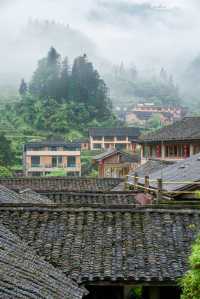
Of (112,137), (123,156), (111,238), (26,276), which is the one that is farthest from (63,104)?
(26,276)

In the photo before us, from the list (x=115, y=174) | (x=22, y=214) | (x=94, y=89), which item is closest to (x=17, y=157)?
(x=115, y=174)

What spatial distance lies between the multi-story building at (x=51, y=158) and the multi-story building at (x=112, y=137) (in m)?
12.4

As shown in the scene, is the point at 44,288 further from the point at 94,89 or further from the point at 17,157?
the point at 94,89

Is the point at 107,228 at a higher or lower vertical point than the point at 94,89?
lower

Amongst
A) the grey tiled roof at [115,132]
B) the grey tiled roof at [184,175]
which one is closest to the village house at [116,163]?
the grey tiled roof at [115,132]

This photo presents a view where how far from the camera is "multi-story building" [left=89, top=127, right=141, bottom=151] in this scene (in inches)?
3236

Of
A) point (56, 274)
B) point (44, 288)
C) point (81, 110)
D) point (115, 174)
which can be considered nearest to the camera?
point (44, 288)

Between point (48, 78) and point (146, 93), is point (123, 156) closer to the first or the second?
point (48, 78)

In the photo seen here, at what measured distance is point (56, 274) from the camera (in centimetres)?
1075

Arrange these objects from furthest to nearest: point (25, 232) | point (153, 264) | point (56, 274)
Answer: point (25, 232)
point (153, 264)
point (56, 274)

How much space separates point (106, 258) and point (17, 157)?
6437cm

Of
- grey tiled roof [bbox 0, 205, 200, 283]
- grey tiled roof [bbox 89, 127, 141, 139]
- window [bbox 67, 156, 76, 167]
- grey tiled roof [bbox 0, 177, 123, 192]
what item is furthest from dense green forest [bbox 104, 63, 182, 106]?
grey tiled roof [bbox 0, 205, 200, 283]

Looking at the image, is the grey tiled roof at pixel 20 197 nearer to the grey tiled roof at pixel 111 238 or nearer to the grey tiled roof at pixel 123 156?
the grey tiled roof at pixel 111 238

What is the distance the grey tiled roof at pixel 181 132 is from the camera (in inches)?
1491
